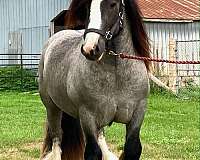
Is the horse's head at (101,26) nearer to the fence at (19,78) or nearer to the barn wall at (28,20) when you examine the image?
the fence at (19,78)

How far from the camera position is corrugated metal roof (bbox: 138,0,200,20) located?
20792 millimetres

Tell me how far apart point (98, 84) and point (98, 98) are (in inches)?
4.7

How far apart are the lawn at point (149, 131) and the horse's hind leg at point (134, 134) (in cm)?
228

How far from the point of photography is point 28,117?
12.0m

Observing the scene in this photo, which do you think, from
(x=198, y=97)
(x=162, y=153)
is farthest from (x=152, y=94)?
(x=162, y=153)

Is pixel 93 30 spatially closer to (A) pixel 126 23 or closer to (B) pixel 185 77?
(A) pixel 126 23

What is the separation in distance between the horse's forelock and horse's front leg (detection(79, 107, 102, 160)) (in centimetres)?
74

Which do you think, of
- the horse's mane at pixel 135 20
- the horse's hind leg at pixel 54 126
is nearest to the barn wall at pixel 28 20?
the horse's hind leg at pixel 54 126

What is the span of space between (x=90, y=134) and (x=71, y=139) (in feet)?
4.72

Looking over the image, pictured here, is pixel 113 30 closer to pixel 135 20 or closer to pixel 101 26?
pixel 101 26

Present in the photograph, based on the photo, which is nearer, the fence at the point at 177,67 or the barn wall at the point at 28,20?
the fence at the point at 177,67

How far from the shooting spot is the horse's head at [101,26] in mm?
4422

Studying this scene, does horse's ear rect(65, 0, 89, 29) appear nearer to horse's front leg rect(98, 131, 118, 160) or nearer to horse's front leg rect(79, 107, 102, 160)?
horse's front leg rect(79, 107, 102, 160)

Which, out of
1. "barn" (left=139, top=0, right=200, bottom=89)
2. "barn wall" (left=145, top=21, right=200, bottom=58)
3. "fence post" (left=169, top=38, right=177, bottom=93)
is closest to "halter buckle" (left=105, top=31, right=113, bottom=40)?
"barn" (left=139, top=0, right=200, bottom=89)
